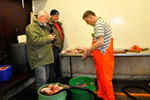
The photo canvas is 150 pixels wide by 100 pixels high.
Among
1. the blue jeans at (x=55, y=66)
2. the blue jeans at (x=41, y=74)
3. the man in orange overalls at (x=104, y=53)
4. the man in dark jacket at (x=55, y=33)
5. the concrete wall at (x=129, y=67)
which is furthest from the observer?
the concrete wall at (x=129, y=67)

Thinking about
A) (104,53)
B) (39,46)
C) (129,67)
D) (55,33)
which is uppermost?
(55,33)

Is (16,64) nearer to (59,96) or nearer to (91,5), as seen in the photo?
(59,96)

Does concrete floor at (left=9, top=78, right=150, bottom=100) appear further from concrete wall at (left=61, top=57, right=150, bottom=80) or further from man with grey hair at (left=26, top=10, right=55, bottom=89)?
man with grey hair at (left=26, top=10, right=55, bottom=89)

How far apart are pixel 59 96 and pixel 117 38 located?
276 centimetres

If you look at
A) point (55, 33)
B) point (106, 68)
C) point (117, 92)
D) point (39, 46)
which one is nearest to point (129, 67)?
point (117, 92)

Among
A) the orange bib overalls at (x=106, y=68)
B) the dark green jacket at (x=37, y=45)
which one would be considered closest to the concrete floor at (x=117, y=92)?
the orange bib overalls at (x=106, y=68)

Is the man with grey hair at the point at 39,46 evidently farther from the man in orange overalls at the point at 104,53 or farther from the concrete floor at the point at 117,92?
the man in orange overalls at the point at 104,53

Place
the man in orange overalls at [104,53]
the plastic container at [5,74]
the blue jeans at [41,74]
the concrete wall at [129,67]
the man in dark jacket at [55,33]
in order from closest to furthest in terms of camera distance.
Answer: the man in orange overalls at [104,53] < the plastic container at [5,74] < the blue jeans at [41,74] < the man in dark jacket at [55,33] < the concrete wall at [129,67]

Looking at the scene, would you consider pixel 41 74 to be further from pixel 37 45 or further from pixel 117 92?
pixel 117 92

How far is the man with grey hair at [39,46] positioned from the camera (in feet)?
7.77

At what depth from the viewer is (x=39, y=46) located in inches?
97.7

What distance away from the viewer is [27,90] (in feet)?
10.2

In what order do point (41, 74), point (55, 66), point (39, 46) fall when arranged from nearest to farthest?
point (39, 46) → point (41, 74) → point (55, 66)

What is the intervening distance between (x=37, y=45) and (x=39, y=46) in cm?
5
